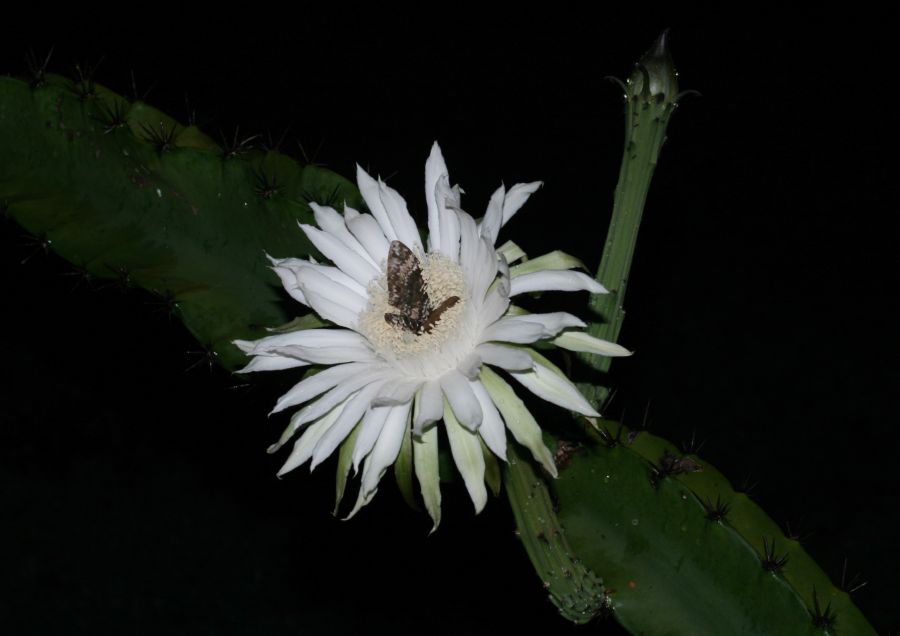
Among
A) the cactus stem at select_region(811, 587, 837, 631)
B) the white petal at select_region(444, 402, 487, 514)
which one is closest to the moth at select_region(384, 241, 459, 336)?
the white petal at select_region(444, 402, 487, 514)

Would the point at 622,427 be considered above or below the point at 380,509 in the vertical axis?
above

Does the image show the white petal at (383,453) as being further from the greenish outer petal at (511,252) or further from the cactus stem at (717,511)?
the cactus stem at (717,511)

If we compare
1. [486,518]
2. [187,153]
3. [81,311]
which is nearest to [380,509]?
[486,518]

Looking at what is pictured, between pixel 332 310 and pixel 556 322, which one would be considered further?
pixel 332 310

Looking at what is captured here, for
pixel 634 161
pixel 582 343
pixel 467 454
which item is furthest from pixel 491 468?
pixel 634 161

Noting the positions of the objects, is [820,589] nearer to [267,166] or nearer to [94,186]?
[267,166]

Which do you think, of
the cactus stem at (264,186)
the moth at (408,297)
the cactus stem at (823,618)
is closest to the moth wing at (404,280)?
the moth at (408,297)

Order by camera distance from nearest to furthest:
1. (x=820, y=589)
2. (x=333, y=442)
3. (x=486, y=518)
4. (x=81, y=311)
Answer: (x=333, y=442)
(x=820, y=589)
(x=486, y=518)
(x=81, y=311)

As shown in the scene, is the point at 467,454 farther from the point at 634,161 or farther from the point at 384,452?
the point at 634,161
